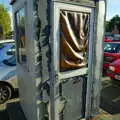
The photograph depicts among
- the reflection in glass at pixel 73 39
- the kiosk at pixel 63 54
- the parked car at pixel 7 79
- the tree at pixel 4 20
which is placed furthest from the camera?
the tree at pixel 4 20

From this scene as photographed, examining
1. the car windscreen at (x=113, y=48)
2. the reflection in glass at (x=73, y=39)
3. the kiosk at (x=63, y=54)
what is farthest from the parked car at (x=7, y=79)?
the car windscreen at (x=113, y=48)

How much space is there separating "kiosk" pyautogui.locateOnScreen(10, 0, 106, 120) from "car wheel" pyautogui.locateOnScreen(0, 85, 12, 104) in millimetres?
2356

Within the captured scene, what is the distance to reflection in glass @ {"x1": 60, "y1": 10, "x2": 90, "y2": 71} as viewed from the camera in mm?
3111

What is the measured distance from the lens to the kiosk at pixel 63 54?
2.98m

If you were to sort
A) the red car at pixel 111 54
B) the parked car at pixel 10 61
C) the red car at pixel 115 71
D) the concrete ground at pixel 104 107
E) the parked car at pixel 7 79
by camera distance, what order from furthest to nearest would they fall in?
the red car at pixel 111 54, the red car at pixel 115 71, the parked car at pixel 10 61, the parked car at pixel 7 79, the concrete ground at pixel 104 107

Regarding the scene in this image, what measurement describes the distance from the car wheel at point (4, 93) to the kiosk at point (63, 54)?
7.73ft

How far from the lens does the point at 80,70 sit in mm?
3477

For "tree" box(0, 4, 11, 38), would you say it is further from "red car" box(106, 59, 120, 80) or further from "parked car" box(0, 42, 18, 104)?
"red car" box(106, 59, 120, 80)

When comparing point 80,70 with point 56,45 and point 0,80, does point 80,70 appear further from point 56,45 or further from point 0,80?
point 0,80

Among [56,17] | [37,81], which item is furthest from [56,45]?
[37,81]

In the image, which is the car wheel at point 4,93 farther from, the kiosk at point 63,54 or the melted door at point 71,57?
the melted door at point 71,57

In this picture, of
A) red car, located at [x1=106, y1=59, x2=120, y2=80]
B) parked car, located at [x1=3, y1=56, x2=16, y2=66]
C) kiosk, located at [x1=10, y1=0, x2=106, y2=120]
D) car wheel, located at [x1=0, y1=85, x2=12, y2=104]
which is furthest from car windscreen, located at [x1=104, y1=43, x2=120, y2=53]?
kiosk, located at [x1=10, y1=0, x2=106, y2=120]

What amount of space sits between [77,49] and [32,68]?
33.0 inches

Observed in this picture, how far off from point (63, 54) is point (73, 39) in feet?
1.01
